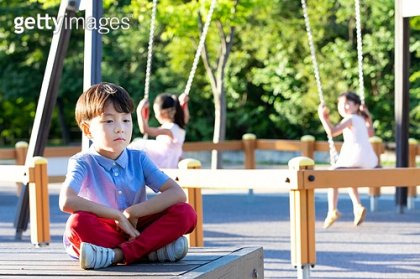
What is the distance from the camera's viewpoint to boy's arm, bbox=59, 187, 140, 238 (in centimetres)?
502

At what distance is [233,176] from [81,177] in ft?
9.47

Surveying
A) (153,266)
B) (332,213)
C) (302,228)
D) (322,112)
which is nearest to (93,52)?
(302,228)

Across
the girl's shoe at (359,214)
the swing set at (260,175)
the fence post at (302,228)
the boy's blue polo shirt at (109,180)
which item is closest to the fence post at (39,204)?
the swing set at (260,175)

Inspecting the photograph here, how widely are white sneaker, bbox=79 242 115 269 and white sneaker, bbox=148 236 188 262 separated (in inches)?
10.8

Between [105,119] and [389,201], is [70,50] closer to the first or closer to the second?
[389,201]

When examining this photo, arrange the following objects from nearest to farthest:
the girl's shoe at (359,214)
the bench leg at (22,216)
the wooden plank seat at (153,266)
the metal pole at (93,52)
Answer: the wooden plank seat at (153,266) → the metal pole at (93,52) → the bench leg at (22,216) → the girl's shoe at (359,214)

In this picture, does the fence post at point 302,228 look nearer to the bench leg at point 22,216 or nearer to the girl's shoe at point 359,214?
the girl's shoe at point 359,214

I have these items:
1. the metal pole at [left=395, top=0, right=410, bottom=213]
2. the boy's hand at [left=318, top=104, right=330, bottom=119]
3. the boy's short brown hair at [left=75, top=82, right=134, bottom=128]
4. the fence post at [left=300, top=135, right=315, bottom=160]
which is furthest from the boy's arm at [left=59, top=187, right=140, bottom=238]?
the fence post at [left=300, top=135, right=315, bottom=160]

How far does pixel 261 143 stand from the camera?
15734mm

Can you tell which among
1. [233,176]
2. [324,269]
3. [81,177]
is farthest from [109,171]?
[324,269]

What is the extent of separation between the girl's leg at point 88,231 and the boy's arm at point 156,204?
15cm

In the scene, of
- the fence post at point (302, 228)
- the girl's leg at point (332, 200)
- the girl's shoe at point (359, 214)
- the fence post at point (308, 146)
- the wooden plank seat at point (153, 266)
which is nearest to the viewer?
the wooden plank seat at point (153, 266)

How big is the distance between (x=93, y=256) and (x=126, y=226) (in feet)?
1.03

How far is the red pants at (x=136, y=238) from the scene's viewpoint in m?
5.02
